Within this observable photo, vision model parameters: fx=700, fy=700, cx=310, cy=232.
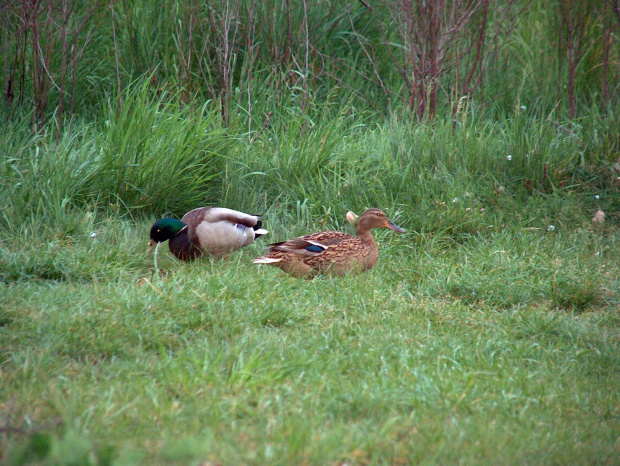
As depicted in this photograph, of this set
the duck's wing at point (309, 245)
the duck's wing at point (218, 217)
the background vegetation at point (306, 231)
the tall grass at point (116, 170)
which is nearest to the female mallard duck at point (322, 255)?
the duck's wing at point (309, 245)

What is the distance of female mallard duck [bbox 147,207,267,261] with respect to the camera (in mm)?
5348

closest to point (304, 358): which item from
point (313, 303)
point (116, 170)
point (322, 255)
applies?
point (313, 303)

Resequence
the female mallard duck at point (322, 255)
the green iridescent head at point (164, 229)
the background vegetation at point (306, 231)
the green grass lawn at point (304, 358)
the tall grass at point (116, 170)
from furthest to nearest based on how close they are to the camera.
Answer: the tall grass at point (116, 170) → the green iridescent head at point (164, 229) → the female mallard duck at point (322, 255) → the background vegetation at point (306, 231) → the green grass lawn at point (304, 358)

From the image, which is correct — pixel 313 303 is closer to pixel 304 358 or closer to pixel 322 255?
pixel 322 255

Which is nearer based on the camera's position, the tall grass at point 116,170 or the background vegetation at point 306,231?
the background vegetation at point 306,231

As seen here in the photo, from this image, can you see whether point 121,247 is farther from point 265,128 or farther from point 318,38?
point 318,38

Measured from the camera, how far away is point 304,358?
3.63 m

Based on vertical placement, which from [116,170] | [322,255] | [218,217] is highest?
[116,170]

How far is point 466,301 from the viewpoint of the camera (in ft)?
15.9

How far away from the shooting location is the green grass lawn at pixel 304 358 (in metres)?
2.83

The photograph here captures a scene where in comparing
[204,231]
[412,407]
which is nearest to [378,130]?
[204,231]

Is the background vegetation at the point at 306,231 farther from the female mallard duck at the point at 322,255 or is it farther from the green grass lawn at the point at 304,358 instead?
the female mallard duck at the point at 322,255

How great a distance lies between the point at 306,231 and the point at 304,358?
8.29 feet

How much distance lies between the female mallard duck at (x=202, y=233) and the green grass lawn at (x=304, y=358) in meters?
0.14
